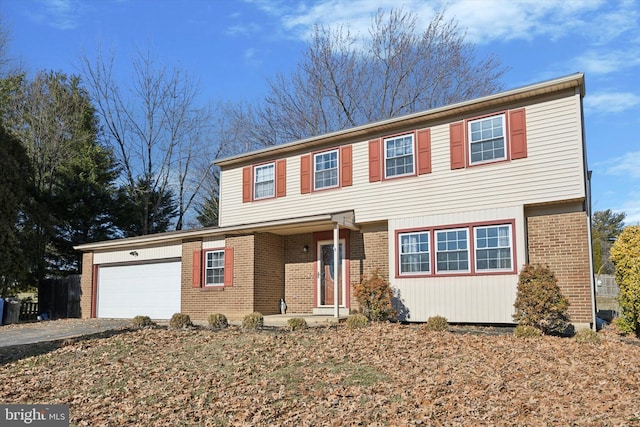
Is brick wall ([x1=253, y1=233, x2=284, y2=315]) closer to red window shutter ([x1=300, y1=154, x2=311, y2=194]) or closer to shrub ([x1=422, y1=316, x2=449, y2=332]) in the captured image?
red window shutter ([x1=300, y1=154, x2=311, y2=194])

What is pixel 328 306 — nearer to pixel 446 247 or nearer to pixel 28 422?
pixel 446 247

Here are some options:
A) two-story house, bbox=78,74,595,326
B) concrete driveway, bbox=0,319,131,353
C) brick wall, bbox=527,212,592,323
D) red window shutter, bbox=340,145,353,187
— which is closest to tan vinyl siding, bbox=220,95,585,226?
two-story house, bbox=78,74,595,326

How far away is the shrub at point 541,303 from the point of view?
37.2 ft

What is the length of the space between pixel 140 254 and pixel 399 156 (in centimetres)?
1043

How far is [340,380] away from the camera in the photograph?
7715mm

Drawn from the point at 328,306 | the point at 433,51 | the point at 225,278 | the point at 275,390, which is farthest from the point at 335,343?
the point at 433,51

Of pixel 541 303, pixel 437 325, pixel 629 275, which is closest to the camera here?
pixel 541 303

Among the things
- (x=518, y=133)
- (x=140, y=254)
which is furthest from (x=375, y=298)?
(x=140, y=254)

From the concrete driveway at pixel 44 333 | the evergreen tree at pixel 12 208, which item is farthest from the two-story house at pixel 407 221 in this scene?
the evergreen tree at pixel 12 208

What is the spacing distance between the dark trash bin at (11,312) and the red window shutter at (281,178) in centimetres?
1204

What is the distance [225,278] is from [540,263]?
358 inches

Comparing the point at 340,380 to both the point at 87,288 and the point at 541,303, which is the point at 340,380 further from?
the point at 87,288

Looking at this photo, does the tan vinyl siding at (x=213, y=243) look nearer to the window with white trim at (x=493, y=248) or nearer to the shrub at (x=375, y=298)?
the shrub at (x=375, y=298)

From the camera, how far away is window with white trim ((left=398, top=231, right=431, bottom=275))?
45.2 feet
